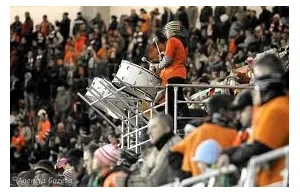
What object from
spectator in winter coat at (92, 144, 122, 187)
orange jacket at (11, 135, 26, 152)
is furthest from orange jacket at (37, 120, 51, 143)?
spectator in winter coat at (92, 144, 122, 187)

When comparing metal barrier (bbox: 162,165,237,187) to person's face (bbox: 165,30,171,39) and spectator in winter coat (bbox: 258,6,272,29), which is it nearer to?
person's face (bbox: 165,30,171,39)

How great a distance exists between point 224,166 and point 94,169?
57.9 inches

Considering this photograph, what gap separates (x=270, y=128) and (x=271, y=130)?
16 millimetres

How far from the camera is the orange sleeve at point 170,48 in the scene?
1020cm

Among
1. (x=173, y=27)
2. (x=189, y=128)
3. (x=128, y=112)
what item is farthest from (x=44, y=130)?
(x=189, y=128)

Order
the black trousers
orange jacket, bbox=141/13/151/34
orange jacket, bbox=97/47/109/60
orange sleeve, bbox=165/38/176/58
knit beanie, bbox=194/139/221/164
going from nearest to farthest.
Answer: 1. knit beanie, bbox=194/139/221/164
2. the black trousers
3. orange sleeve, bbox=165/38/176/58
4. orange jacket, bbox=141/13/151/34
5. orange jacket, bbox=97/47/109/60

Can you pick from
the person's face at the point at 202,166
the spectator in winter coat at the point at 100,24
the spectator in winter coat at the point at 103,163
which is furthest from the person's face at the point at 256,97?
the spectator in winter coat at the point at 100,24

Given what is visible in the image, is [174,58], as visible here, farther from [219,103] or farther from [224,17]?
[224,17]

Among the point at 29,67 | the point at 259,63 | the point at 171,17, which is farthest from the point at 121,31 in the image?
the point at 259,63

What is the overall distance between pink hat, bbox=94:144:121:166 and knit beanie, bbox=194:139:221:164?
3.49ft

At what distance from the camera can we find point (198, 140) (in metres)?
8.66

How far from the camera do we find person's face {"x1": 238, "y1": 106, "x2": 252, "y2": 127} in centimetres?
843

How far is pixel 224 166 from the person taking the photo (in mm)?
8414

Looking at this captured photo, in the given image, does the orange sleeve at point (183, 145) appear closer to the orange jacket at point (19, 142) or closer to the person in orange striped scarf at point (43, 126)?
the orange jacket at point (19, 142)
